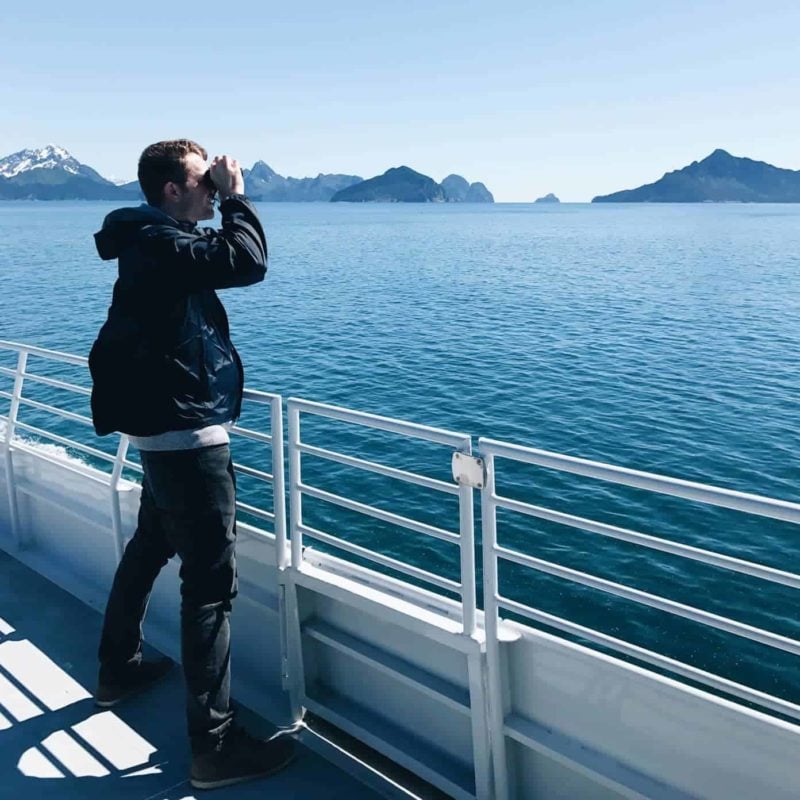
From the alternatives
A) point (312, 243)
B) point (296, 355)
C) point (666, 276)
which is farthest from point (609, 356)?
point (312, 243)

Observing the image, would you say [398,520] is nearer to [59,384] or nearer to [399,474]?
[399,474]

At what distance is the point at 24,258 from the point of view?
56.7 metres

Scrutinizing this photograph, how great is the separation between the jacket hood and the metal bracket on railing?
1.30 m

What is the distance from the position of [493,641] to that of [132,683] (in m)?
1.90

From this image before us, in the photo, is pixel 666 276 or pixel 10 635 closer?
pixel 10 635

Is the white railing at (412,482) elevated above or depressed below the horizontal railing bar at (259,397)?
below

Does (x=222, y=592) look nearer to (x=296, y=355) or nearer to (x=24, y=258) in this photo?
(x=296, y=355)

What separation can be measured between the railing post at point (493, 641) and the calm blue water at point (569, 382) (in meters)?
5.97

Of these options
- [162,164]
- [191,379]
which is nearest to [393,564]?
[191,379]

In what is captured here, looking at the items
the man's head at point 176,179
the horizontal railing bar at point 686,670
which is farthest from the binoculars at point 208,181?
the horizontal railing bar at point 686,670

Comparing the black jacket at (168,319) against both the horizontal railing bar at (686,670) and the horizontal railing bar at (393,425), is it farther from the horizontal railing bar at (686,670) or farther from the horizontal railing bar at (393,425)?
the horizontal railing bar at (686,670)

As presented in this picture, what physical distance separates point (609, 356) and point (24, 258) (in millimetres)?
47062

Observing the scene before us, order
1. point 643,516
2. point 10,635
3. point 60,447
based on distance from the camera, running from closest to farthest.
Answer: point 10,635 → point 643,516 → point 60,447

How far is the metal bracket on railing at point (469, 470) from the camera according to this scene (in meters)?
2.85
